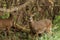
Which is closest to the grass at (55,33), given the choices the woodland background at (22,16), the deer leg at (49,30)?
the woodland background at (22,16)

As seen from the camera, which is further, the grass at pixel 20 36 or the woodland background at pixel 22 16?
A: the grass at pixel 20 36

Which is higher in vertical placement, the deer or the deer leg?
the deer

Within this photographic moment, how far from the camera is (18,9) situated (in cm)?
560

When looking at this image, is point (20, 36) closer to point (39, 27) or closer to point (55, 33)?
point (39, 27)

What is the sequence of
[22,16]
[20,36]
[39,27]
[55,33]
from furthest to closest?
[55,33] < [20,36] < [22,16] < [39,27]

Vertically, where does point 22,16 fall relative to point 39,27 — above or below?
above

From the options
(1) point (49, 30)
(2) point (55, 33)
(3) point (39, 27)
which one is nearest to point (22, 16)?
(3) point (39, 27)

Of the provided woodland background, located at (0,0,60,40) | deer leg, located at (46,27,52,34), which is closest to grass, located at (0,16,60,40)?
woodland background, located at (0,0,60,40)

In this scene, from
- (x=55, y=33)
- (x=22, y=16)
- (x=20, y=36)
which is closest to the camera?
(x=22, y=16)

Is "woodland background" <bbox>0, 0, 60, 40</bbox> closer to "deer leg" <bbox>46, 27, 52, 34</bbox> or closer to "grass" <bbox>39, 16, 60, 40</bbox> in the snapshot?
"grass" <bbox>39, 16, 60, 40</bbox>

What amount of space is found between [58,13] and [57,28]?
0.99 metres

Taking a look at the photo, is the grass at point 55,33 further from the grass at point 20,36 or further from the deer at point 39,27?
the deer at point 39,27

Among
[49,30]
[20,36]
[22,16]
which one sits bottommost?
[20,36]

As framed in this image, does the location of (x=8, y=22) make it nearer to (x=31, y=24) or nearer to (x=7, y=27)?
(x=7, y=27)
